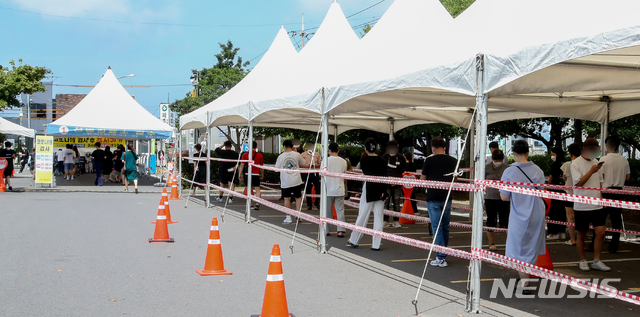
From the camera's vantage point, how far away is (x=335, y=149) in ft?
35.2

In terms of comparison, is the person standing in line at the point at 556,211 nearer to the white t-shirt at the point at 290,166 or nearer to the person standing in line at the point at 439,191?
the person standing in line at the point at 439,191

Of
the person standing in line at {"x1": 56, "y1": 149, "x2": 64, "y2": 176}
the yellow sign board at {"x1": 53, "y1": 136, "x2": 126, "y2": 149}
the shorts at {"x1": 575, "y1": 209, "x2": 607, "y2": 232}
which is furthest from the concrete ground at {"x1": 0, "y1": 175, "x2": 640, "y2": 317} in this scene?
the yellow sign board at {"x1": 53, "y1": 136, "x2": 126, "y2": 149}

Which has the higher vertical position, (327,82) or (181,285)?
(327,82)

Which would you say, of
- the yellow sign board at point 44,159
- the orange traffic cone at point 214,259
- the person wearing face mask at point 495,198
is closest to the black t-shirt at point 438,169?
the person wearing face mask at point 495,198

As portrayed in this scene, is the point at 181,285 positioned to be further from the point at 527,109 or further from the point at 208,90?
the point at 208,90

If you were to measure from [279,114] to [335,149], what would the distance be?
215 centimetres

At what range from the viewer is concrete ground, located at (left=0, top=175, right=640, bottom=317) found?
5785 millimetres

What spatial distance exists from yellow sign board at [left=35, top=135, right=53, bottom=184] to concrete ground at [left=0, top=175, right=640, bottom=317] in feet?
32.4

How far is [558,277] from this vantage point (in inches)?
190

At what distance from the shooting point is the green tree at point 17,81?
30547 mm

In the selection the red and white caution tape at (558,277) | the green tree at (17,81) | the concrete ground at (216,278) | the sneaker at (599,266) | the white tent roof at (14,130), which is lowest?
the concrete ground at (216,278)

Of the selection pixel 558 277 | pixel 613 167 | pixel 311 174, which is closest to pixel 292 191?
pixel 311 174

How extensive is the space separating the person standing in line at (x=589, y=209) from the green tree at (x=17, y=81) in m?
30.6

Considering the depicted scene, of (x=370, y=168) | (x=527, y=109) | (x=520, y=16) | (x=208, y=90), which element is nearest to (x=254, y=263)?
(x=370, y=168)
